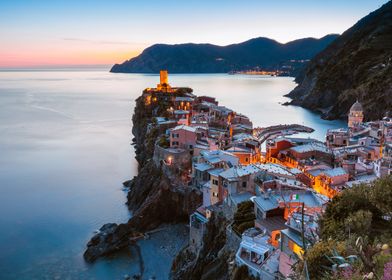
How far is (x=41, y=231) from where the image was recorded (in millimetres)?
27906

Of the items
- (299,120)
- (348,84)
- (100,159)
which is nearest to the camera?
(100,159)

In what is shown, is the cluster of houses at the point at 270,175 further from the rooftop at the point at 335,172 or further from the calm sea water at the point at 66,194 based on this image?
the calm sea water at the point at 66,194

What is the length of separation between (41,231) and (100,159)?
69.1 ft

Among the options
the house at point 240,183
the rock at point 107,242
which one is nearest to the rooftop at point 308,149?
the house at point 240,183

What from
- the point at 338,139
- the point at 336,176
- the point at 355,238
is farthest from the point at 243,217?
the point at 338,139

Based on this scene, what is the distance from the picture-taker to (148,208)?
28.3 meters

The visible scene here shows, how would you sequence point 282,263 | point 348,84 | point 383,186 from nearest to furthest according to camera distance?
1. point 282,263
2. point 383,186
3. point 348,84

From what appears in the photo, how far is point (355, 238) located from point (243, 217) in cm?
858

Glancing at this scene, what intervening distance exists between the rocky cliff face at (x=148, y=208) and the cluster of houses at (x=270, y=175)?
126cm

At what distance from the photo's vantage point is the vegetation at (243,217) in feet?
54.3

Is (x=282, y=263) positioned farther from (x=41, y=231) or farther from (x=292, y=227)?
(x=41, y=231)

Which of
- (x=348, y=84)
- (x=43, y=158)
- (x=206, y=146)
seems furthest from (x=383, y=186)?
(x=348, y=84)

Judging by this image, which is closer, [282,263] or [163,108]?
[282,263]

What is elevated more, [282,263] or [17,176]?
[282,263]
